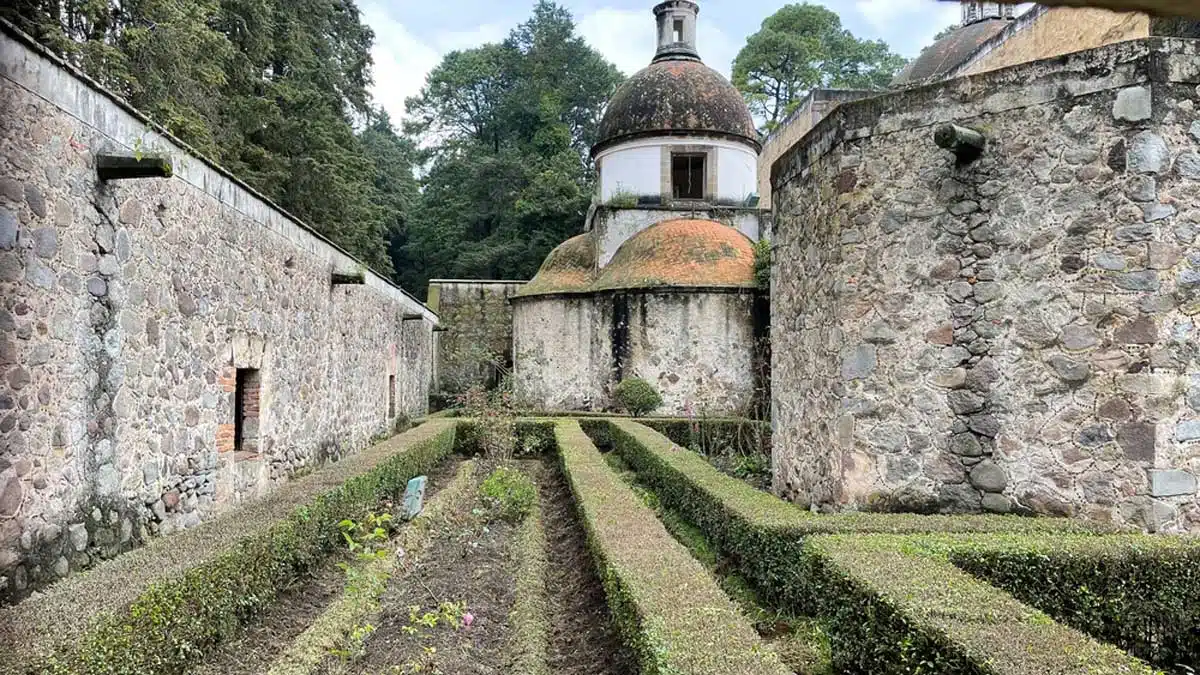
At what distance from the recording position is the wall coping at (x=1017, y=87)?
16.5ft

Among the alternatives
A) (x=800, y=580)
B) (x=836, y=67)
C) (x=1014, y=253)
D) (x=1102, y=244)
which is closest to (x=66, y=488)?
(x=800, y=580)

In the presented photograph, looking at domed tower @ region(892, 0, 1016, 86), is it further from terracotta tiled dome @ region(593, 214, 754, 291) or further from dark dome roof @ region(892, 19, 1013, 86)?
terracotta tiled dome @ region(593, 214, 754, 291)

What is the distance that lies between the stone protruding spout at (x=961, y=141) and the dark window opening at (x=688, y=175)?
15.5 meters

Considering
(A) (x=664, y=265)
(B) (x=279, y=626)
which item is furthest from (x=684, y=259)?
(B) (x=279, y=626)

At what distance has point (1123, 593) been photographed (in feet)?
13.7

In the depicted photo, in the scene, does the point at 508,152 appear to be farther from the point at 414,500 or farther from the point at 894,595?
the point at 894,595

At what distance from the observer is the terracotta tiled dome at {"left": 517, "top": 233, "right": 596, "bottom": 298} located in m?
19.6

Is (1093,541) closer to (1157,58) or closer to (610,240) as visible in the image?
(1157,58)

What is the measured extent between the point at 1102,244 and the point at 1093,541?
202cm

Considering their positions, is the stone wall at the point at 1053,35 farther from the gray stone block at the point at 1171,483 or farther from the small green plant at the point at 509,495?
the small green plant at the point at 509,495

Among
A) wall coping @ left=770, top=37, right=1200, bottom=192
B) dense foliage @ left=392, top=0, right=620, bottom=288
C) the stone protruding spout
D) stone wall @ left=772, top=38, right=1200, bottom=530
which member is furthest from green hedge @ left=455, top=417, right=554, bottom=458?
dense foliage @ left=392, top=0, right=620, bottom=288

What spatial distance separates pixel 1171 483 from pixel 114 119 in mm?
7299

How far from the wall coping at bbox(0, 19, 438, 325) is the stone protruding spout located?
5591 mm

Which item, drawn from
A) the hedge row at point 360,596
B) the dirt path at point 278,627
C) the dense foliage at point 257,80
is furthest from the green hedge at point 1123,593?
the dense foliage at point 257,80
